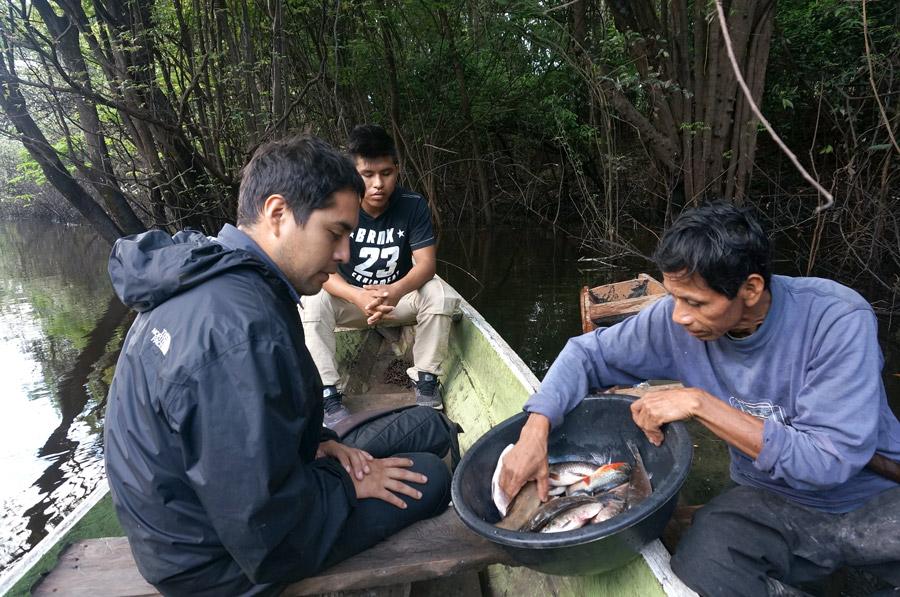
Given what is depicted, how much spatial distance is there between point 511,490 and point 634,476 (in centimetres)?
42

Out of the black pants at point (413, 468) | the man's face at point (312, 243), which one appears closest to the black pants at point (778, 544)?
the black pants at point (413, 468)

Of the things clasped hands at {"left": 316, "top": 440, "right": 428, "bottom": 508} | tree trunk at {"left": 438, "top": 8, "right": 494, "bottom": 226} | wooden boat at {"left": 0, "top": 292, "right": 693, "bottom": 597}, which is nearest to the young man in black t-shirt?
wooden boat at {"left": 0, "top": 292, "right": 693, "bottom": 597}

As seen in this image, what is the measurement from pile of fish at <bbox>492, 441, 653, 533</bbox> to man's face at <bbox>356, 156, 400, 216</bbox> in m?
2.04

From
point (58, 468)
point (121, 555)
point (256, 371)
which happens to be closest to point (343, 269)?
point (121, 555)

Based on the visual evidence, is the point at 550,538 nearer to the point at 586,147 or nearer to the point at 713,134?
the point at 713,134

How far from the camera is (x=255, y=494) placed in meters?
1.32

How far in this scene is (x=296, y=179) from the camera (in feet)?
5.28

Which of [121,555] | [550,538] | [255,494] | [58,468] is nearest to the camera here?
[255,494]

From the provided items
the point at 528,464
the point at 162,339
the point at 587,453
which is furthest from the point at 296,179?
the point at 587,453

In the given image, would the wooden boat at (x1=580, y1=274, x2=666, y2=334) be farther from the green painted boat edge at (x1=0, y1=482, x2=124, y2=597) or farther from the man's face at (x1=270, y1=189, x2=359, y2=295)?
the green painted boat edge at (x1=0, y1=482, x2=124, y2=597)

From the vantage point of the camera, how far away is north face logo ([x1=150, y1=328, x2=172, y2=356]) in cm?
135

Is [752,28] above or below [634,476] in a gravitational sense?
above

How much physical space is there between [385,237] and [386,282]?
0.29m

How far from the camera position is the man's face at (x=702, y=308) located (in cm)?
166
